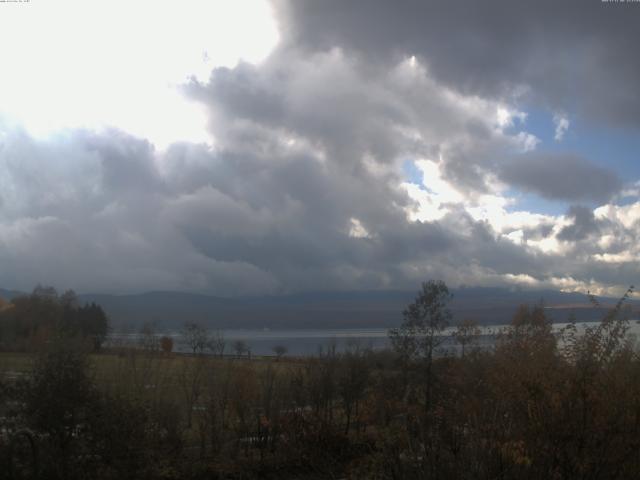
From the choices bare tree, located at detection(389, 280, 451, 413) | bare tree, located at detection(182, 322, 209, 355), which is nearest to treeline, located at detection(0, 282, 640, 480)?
bare tree, located at detection(389, 280, 451, 413)

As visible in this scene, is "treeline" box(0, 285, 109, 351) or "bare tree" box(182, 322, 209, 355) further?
"treeline" box(0, 285, 109, 351)

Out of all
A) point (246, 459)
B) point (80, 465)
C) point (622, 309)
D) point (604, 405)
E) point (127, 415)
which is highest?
point (622, 309)

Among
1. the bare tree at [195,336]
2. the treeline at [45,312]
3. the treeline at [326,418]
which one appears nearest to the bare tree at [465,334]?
the treeline at [326,418]

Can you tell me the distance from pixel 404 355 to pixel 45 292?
8056 cm

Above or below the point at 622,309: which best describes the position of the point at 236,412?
below

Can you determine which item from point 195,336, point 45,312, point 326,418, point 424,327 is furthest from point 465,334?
point 45,312

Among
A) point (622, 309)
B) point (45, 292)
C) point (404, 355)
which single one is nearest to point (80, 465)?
point (622, 309)

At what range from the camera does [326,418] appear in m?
20.8

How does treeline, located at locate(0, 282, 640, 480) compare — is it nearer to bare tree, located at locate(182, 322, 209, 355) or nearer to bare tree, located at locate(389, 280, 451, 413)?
bare tree, located at locate(389, 280, 451, 413)

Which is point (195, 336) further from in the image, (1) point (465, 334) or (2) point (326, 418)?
(2) point (326, 418)

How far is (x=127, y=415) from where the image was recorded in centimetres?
1353

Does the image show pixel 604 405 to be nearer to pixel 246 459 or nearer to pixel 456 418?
pixel 456 418

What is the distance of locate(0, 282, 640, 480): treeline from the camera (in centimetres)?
829

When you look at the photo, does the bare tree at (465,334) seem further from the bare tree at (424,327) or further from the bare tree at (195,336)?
the bare tree at (195,336)
